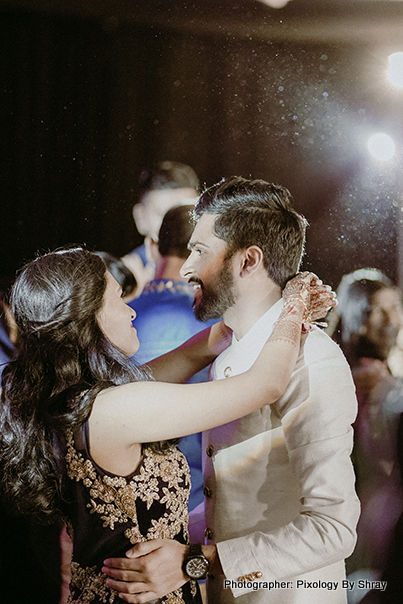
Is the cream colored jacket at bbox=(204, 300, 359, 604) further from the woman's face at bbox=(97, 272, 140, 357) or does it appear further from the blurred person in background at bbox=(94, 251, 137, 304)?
the blurred person in background at bbox=(94, 251, 137, 304)

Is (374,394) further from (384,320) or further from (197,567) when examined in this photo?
(197,567)

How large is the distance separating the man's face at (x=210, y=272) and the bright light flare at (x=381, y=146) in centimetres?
83

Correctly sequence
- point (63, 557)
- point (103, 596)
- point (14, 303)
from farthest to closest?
point (63, 557)
point (14, 303)
point (103, 596)

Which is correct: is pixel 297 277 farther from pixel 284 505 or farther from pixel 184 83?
pixel 184 83

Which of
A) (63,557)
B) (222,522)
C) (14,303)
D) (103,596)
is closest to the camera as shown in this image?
(103,596)

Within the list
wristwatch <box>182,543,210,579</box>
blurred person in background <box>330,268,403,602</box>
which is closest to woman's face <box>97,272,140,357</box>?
wristwatch <box>182,543,210,579</box>

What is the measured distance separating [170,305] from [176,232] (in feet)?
1.04

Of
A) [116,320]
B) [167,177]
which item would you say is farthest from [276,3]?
[116,320]

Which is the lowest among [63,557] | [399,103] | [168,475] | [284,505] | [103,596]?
[63,557]

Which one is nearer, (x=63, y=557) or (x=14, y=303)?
(x=14, y=303)

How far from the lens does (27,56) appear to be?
2.09 m

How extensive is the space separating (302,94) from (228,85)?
1.05 feet

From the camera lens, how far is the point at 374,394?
202 centimetres

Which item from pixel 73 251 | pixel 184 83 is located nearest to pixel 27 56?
pixel 184 83
